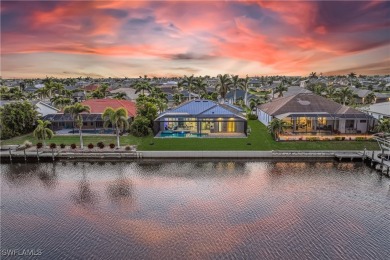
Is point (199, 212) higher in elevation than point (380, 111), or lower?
lower

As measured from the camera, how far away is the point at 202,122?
56438 millimetres

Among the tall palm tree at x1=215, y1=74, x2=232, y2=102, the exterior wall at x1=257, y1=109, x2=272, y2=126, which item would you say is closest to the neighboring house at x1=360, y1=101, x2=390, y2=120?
the exterior wall at x1=257, y1=109, x2=272, y2=126

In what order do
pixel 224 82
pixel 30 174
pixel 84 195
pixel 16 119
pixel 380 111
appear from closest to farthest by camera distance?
pixel 84 195, pixel 30 174, pixel 16 119, pixel 380 111, pixel 224 82

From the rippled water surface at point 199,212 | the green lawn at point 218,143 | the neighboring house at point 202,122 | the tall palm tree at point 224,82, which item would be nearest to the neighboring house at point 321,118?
the green lawn at point 218,143

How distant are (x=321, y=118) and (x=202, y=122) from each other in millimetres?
22051

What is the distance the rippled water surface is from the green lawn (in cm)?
729

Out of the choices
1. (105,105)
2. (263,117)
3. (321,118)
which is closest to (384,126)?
(321,118)

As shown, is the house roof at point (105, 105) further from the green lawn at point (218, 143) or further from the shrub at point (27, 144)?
the shrub at point (27, 144)

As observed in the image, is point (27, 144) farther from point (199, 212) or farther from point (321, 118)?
point (321, 118)

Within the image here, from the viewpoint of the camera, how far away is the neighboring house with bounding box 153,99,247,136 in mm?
55844

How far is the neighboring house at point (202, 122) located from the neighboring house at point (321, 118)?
8.53 meters

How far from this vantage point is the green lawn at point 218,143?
47.5 meters

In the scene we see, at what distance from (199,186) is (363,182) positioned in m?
18.7

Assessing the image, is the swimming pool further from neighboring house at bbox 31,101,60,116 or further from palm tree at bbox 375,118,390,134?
palm tree at bbox 375,118,390,134
